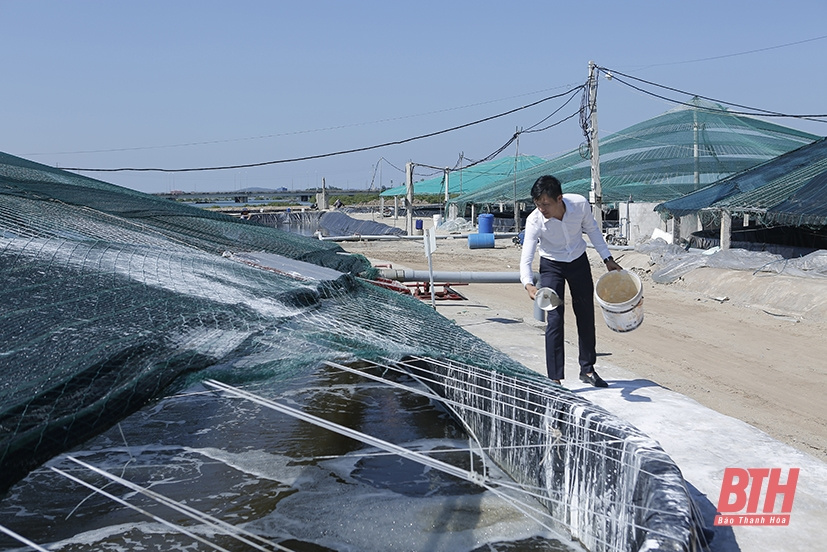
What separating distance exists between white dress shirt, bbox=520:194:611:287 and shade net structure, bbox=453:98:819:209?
25.9 metres

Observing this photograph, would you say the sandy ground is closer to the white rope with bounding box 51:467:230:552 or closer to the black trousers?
the black trousers

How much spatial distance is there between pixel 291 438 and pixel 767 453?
13.7ft

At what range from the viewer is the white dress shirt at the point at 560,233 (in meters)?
4.94

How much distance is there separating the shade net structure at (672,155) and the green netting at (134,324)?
26.4m

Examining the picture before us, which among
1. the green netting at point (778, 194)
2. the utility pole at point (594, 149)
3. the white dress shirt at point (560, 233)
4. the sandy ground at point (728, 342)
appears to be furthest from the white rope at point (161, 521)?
the utility pole at point (594, 149)

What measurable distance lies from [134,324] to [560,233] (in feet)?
9.02

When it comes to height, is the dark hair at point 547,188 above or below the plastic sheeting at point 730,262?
above

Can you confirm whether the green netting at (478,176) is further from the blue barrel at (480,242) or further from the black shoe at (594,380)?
the black shoe at (594,380)

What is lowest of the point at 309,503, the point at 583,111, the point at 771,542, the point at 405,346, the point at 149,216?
the point at 309,503

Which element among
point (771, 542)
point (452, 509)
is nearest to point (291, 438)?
point (452, 509)

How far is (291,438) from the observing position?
696 cm

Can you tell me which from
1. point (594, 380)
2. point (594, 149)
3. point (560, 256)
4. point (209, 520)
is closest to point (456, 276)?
point (594, 380)

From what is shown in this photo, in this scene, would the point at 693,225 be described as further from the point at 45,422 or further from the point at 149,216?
the point at 45,422

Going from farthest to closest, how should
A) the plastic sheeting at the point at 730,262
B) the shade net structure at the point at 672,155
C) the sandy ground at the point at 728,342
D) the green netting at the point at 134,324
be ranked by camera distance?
the shade net structure at the point at 672,155 < the plastic sheeting at the point at 730,262 < the sandy ground at the point at 728,342 < the green netting at the point at 134,324
